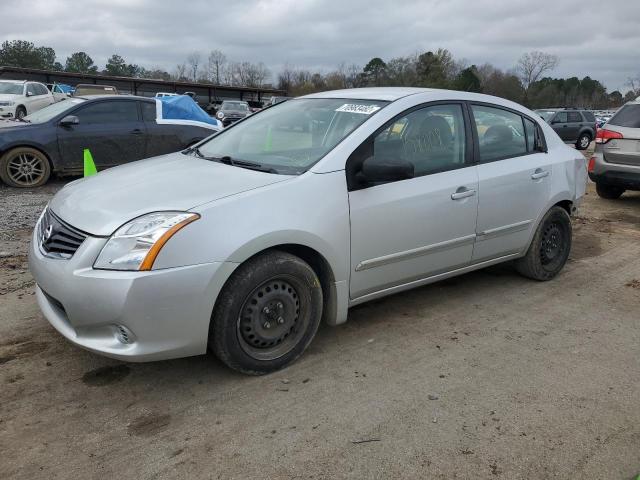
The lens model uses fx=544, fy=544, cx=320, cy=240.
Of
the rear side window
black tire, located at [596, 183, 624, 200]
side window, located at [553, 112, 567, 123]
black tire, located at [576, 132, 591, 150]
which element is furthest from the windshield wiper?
the rear side window

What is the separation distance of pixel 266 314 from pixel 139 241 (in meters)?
0.82

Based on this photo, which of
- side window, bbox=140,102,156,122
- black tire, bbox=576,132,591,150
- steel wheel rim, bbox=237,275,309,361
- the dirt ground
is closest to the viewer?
the dirt ground

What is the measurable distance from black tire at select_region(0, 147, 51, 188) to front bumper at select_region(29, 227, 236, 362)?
6454mm

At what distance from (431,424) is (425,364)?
648 mm

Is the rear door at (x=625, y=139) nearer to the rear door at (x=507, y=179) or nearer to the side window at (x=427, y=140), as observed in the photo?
the rear door at (x=507, y=179)

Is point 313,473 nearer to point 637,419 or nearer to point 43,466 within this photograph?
point 43,466

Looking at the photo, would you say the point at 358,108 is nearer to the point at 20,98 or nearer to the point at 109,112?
the point at 109,112

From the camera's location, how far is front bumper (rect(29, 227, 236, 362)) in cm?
265

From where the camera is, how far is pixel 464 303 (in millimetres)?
4391

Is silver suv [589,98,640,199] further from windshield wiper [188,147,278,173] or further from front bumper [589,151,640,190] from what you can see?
windshield wiper [188,147,278,173]

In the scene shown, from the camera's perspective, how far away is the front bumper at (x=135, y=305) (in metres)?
2.65

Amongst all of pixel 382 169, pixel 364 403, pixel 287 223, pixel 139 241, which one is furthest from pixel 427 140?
pixel 139 241

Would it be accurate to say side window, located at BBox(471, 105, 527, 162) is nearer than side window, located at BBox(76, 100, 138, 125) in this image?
Yes

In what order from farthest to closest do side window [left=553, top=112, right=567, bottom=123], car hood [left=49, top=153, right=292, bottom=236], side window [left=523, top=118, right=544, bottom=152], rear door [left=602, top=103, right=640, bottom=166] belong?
1. side window [left=553, top=112, right=567, bottom=123]
2. rear door [left=602, top=103, right=640, bottom=166]
3. side window [left=523, top=118, right=544, bottom=152]
4. car hood [left=49, top=153, right=292, bottom=236]
